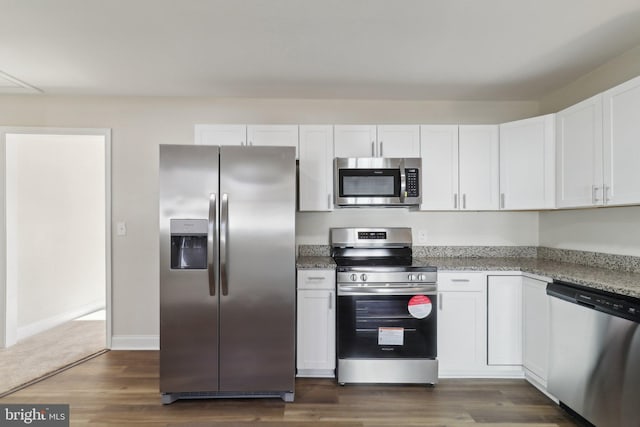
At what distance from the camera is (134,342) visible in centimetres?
334

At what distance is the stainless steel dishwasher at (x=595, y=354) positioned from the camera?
1771 millimetres

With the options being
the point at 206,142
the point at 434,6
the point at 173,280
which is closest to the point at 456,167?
the point at 434,6

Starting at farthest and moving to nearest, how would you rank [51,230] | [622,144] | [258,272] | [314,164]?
[51,230]
[314,164]
[258,272]
[622,144]

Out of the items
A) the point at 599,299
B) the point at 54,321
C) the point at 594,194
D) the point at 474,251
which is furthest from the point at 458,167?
the point at 54,321

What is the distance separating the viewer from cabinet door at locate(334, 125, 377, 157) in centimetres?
308

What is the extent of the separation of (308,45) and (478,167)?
6.00 feet

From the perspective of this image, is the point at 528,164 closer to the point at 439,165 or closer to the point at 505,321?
the point at 439,165

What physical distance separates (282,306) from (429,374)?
126cm

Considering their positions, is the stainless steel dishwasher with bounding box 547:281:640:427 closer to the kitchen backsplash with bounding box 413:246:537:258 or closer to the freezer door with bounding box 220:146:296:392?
the kitchen backsplash with bounding box 413:246:537:258

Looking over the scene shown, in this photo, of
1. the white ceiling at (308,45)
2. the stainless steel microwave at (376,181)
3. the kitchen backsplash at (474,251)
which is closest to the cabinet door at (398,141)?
the stainless steel microwave at (376,181)

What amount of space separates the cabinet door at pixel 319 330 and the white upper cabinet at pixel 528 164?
1785mm

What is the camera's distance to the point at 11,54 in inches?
96.5

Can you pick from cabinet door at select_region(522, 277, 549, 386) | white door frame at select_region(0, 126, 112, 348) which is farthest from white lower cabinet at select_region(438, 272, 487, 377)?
white door frame at select_region(0, 126, 112, 348)

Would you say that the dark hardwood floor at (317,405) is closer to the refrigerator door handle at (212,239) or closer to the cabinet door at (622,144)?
the refrigerator door handle at (212,239)
